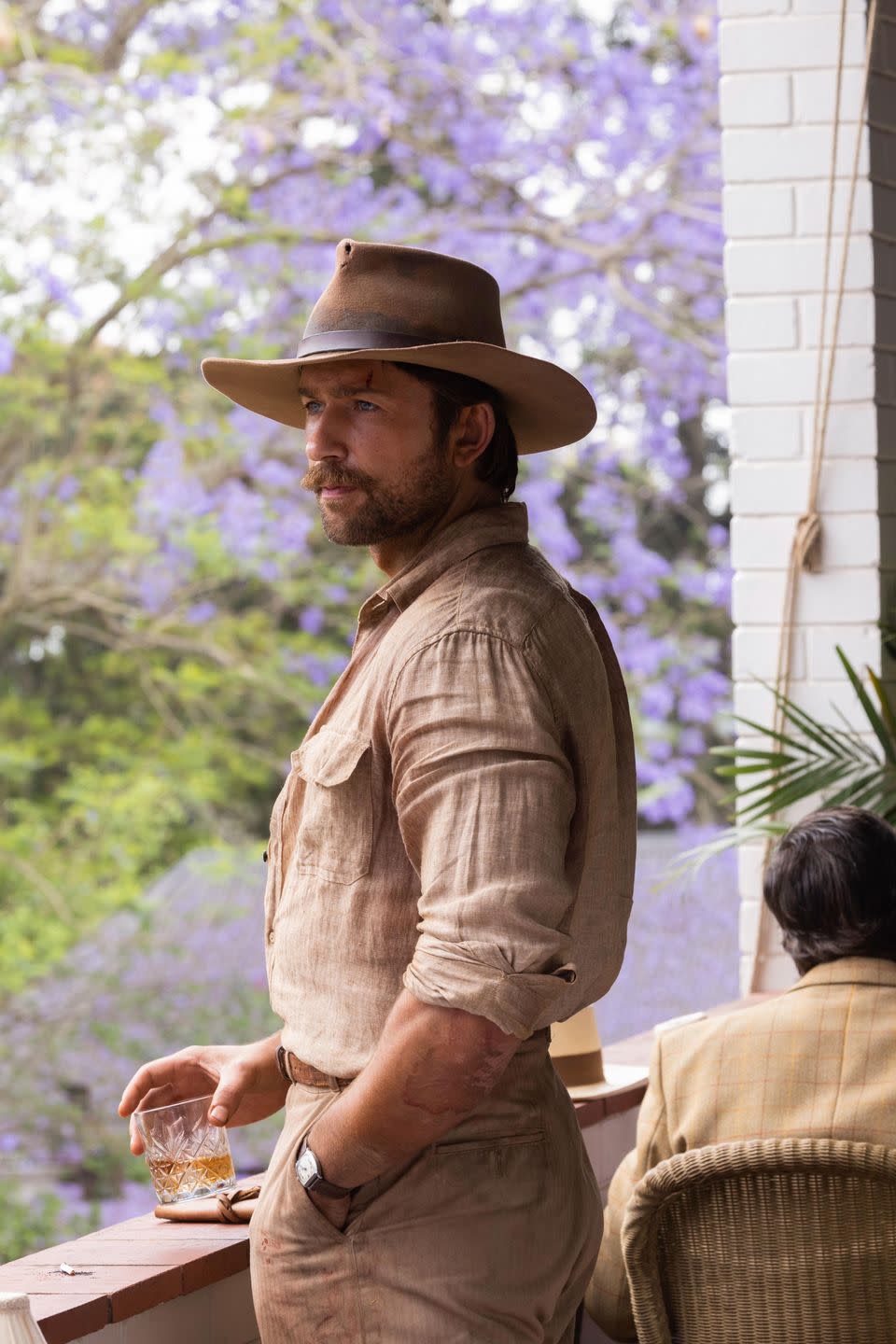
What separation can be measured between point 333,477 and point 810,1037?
942mm

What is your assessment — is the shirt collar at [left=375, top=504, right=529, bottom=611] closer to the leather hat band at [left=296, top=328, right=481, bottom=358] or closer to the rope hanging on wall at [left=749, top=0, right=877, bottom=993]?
the leather hat band at [left=296, top=328, right=481, bottom=358]

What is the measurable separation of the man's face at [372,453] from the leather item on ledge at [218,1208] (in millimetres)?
753

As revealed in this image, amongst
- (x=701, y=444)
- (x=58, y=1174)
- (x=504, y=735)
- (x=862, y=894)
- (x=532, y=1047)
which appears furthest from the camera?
(x=701, y=444)

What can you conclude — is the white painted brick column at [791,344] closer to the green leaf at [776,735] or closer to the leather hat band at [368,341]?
the green leaf at [776,735]

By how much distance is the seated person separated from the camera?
2.01 meters

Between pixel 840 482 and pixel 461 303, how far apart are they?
174 centimetres

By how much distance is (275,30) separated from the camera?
23.5ft

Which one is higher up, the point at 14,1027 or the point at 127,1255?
the point at 127,1255

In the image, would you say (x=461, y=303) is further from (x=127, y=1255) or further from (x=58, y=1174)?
(x=58, y=1174)

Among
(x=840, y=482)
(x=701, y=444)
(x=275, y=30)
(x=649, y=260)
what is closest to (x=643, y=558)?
(x=701, y=444)

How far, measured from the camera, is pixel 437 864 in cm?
135

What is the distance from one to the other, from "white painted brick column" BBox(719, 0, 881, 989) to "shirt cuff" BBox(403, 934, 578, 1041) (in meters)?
1.97

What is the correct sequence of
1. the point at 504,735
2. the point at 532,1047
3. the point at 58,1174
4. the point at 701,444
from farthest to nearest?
1. the point at 701,444
2. the point at 58,1174
3. the point at 532,1047
4. the point at 504,735

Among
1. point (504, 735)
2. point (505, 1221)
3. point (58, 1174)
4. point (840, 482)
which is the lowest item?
point (58, 1174)
